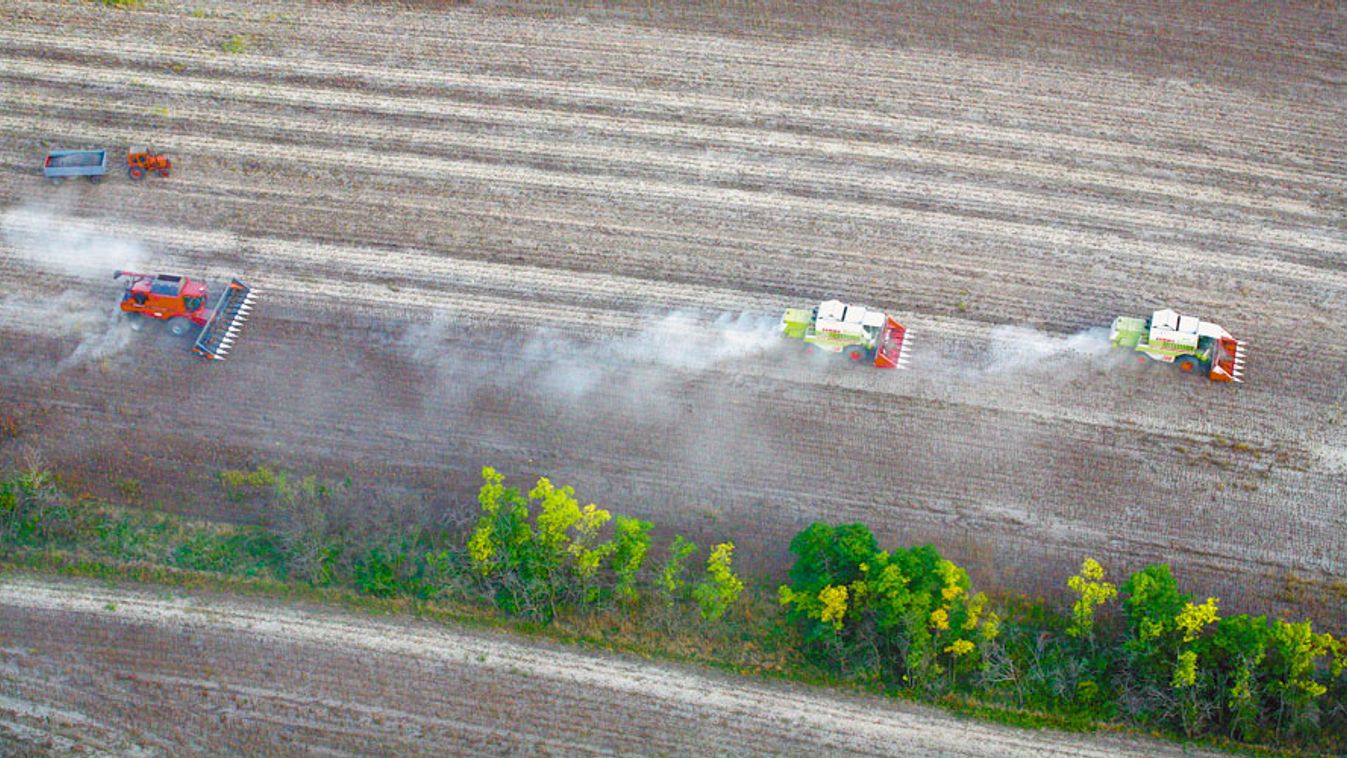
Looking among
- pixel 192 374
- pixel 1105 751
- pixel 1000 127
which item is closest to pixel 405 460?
pixel 192 374

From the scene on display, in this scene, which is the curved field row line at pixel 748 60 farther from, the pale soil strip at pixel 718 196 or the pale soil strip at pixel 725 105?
the pale soil strip at pixel 718 196

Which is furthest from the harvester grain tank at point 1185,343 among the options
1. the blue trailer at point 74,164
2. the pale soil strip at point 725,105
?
the blue trailer at point 74,164

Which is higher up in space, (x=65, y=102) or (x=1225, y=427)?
(x=65, y=102)

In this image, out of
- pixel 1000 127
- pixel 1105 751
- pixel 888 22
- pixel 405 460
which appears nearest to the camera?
pixel 1105 751

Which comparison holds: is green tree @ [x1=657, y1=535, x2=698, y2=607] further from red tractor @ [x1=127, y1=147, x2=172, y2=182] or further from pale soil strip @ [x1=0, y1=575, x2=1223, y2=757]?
red tractor @ [x1=127, y1=147, x2=172, y2=182]

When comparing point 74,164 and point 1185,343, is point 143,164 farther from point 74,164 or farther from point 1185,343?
point 1185,343

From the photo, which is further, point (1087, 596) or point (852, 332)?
point (852, 332)

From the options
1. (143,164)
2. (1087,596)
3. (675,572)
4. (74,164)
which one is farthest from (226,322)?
(1087,596)

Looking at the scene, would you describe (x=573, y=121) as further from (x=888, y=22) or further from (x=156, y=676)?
(x=156, y=676)
